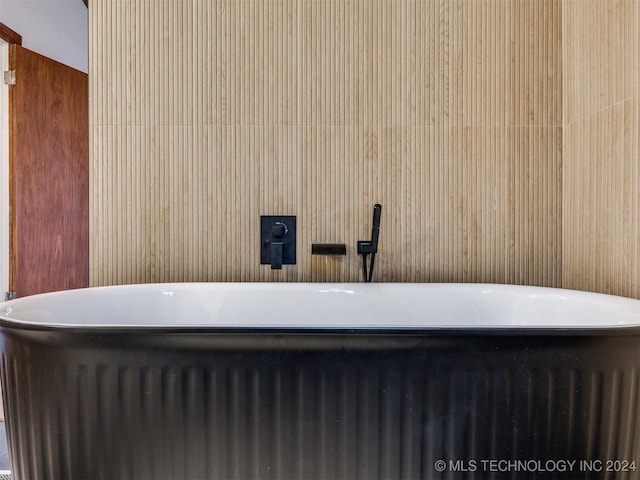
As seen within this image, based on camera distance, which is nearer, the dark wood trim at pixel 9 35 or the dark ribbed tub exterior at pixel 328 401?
the dark ribbed tub exterior at pixel 328 401

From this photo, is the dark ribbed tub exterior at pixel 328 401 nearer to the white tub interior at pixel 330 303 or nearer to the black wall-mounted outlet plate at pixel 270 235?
the white tub interior at pixel 330 303

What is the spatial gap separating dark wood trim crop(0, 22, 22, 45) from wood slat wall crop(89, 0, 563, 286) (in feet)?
3.01

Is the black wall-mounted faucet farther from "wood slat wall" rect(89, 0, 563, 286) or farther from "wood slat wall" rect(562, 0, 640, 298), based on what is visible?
"wood slat wall" rect(562, 0, 640, 298)

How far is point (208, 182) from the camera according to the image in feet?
4.63

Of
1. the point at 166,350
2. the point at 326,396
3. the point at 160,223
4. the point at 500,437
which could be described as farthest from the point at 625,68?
the point at 160,223

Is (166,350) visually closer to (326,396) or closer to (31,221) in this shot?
(326,396)

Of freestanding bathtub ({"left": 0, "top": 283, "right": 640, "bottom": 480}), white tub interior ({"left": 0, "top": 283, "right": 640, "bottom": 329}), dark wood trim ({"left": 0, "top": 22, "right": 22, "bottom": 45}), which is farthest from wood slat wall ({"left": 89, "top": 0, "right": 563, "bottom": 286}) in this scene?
dark wood trim ({"left": 0, "top": 22, "right": 22, "bottom": 45})

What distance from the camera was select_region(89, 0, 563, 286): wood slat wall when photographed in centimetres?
140

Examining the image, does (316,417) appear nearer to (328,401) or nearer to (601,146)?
(328,401)

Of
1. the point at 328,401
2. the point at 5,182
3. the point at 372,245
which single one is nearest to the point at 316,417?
the point at 328,401

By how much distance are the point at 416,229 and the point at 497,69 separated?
624mm

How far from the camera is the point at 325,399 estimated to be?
65 centimetres

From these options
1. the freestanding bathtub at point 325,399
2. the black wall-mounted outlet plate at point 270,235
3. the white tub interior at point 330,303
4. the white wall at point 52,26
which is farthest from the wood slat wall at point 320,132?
the white wall at point 52,26

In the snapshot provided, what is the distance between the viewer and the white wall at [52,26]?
6.71 ft
